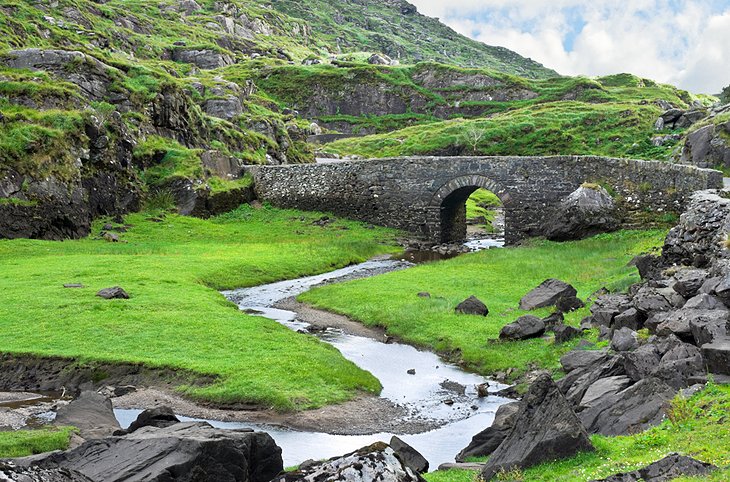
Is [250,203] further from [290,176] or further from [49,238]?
[49,238]

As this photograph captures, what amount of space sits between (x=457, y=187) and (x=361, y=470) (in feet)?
170

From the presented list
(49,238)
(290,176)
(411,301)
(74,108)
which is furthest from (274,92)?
(411,301)

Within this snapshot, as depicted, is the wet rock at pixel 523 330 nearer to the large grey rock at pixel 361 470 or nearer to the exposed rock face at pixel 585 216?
the large grey rock at pixel 361 470

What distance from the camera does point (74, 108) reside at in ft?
189

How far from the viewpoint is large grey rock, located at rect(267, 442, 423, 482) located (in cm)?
945

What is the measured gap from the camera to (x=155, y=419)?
15898 millimetres

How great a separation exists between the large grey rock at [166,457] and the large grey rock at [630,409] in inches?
292

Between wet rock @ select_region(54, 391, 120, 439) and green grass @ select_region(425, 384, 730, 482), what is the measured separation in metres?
7.95

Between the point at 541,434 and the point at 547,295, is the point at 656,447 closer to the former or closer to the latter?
the point at 541,434

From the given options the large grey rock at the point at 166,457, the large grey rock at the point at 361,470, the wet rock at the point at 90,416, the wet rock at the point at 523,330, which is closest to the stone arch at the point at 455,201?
the wet rock at the point at 523,330

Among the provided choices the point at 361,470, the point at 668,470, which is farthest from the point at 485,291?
the point at 361,470

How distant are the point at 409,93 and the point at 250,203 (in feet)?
279

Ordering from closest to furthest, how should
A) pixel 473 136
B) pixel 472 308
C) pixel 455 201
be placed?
pixel 472 308, pixel 455 201, pixel 473 136

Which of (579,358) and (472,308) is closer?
(579,358)
